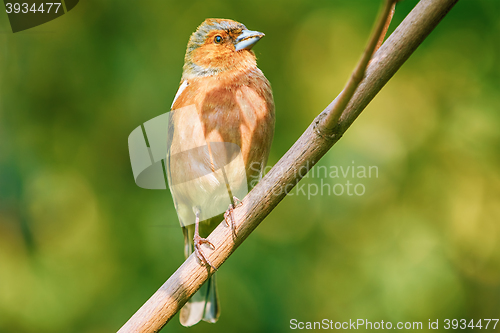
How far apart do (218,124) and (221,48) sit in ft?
2.31

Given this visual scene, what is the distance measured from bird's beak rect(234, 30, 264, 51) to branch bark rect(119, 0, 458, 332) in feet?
4.68

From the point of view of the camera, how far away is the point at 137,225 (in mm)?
3906

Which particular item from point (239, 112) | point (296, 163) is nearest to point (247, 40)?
point (239, 112)

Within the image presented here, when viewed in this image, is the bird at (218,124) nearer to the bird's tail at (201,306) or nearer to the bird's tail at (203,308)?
the bird's tail at (201,306)

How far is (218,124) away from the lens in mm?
2826

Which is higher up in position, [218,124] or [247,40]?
[247,40]

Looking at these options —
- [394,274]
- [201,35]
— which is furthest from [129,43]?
[394,274]

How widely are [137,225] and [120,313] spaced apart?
81cm

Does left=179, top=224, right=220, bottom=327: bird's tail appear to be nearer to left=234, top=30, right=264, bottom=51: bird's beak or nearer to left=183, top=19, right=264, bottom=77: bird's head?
left=183, top=19, right=264, bottom=77: bird's head

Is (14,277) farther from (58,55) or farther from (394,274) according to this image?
(394,274)

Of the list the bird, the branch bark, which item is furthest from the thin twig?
the bird

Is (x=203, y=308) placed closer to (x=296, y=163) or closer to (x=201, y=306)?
(x=201, y=306)

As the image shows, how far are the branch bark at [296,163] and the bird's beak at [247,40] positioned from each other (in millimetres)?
1428

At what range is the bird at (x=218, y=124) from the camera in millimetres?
2848
